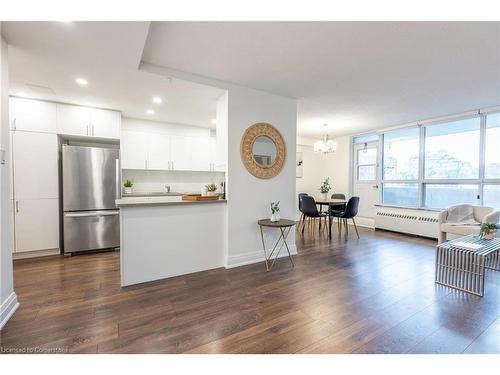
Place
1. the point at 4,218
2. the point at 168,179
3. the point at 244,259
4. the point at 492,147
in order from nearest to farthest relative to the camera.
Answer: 1. the point at 4,218
2. the point at 244,259
3. the point at 492,147
4. the point at 168,179

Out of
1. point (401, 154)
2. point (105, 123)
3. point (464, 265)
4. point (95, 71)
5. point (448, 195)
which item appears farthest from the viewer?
point (401, 154)

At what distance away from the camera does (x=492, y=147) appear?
4.02m

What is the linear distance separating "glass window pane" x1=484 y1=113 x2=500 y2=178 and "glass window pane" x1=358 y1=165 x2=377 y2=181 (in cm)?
208

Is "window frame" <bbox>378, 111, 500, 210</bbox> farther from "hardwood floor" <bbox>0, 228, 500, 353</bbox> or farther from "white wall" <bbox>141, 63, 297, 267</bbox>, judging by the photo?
"white wall" <bbox>141, 63, 297, 267</bbox>

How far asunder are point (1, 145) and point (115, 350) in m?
1.87

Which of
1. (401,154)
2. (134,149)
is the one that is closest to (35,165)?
(134,149)

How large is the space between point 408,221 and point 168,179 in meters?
5.33

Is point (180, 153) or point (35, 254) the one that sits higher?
point (180, 153)

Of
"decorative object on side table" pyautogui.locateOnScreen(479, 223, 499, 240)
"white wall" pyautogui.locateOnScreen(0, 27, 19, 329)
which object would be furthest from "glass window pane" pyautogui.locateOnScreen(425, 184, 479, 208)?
"white wall" pyautogui.locateOnScreen(0, 27, 19, 329)

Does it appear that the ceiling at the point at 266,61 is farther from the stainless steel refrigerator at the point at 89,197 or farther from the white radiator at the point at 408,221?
the white radiator at the point at 408,221

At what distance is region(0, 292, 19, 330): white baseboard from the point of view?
1.77m

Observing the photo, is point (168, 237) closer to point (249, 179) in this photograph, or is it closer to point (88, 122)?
point (249, 179)

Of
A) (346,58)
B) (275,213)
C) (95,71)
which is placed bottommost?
(275,213)
